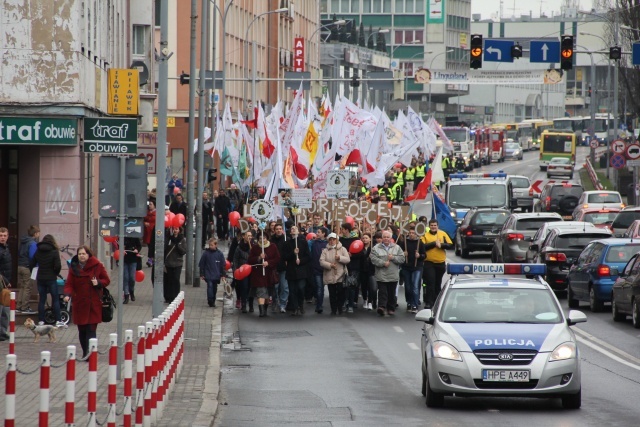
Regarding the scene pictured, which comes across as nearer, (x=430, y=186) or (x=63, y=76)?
(x=63, y=76)

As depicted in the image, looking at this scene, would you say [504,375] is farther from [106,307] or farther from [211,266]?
[211,266]

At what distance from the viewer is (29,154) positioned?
935 inches

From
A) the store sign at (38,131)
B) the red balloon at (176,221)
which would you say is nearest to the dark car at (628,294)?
the red balloon at (176,221)

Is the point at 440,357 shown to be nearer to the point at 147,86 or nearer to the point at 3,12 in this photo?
the point at 3,12

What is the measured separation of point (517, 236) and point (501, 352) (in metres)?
22.6

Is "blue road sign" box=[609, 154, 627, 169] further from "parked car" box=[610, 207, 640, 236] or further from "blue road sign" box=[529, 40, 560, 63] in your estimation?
"parked car" box=[610, 207, 640, 236]

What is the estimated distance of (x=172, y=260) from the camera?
87.5 ft

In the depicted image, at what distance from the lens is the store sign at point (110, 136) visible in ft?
50.9

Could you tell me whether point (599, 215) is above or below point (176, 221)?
below

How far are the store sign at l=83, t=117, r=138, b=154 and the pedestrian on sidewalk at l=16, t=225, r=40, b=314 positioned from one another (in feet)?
21.6

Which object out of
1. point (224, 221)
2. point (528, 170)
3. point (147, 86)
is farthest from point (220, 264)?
point (528, 170)

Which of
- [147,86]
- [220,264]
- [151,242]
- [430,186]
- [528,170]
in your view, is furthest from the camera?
[528,170]

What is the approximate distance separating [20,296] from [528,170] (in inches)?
3527

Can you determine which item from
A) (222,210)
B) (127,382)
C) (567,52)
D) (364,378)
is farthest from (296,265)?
(222,210)
